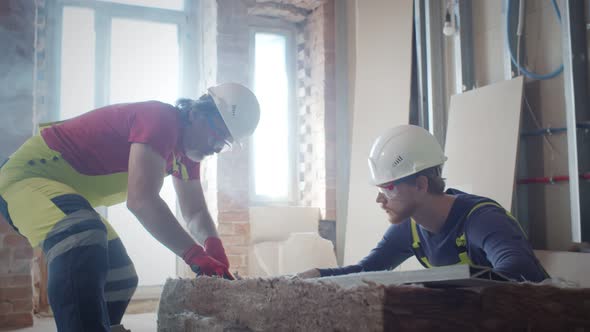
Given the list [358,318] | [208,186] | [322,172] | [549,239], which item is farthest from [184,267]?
[358,318]

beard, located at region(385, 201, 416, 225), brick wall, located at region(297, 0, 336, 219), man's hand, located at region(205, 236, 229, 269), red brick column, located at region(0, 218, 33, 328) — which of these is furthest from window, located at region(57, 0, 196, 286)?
beard, located at region(385, 201, 416, 225)

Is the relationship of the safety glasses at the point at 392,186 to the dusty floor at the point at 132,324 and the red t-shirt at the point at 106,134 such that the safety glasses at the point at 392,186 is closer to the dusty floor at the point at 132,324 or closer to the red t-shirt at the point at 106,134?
the red t-shirt at the point at 106,134

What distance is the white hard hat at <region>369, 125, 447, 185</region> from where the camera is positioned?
213 centimetres

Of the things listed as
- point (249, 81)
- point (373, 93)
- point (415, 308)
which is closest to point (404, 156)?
point (415, 308)

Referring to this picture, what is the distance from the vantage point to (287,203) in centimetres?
535

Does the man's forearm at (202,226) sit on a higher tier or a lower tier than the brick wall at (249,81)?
lower

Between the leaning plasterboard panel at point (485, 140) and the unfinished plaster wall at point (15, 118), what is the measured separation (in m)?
3.03

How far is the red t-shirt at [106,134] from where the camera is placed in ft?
6.72

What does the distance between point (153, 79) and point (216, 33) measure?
2.54 ft

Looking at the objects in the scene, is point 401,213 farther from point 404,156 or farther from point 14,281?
point 14,281

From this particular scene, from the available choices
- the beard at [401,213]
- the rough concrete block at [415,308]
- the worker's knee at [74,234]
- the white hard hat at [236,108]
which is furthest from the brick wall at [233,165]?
the rough concrete block at [415,308]

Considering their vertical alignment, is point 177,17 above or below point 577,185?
above

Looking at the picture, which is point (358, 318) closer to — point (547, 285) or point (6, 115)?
point (547, 285)

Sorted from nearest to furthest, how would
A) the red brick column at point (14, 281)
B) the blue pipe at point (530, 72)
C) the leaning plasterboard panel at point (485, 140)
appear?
the blue pipe at point (530, 72) → the leaning plasterboard panel at point (485, 140) → the red brick column at point (14, 281)
